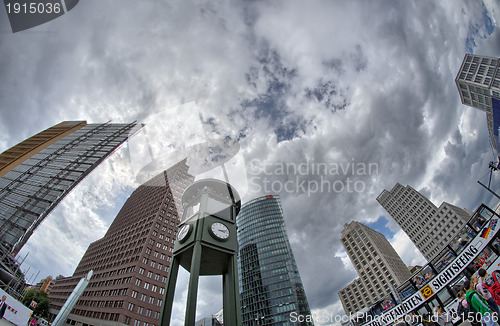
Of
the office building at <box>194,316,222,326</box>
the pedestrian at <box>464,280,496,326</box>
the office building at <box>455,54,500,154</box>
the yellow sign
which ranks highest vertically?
the office building at <box>455,54,500,154</box>

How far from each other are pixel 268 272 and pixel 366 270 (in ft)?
141

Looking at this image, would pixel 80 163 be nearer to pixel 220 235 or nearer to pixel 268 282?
pixel 220 235

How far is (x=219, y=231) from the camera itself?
10594 mm

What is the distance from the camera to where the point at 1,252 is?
24.4 m

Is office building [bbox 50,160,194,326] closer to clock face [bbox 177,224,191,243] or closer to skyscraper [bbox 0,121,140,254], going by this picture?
skyscraper [bbox 0,121,140,254]

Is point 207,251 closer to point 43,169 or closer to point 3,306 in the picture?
point 3,306

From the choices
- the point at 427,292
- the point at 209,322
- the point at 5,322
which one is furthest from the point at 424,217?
the point at 5,322

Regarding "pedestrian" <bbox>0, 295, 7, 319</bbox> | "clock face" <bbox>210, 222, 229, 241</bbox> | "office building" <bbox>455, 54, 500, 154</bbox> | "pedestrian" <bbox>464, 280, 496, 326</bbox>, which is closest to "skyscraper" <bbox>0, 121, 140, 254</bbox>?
"pedestrian" <bbox>0, 295, 7, 319</bbox>

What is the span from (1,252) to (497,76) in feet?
417

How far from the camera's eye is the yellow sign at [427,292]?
13.3 metres

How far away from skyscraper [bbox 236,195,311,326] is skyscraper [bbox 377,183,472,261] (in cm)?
6176

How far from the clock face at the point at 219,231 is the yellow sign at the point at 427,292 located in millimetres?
13754

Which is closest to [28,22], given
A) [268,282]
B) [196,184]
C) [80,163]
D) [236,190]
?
[80,163]

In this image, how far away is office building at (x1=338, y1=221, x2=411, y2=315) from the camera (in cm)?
7619
